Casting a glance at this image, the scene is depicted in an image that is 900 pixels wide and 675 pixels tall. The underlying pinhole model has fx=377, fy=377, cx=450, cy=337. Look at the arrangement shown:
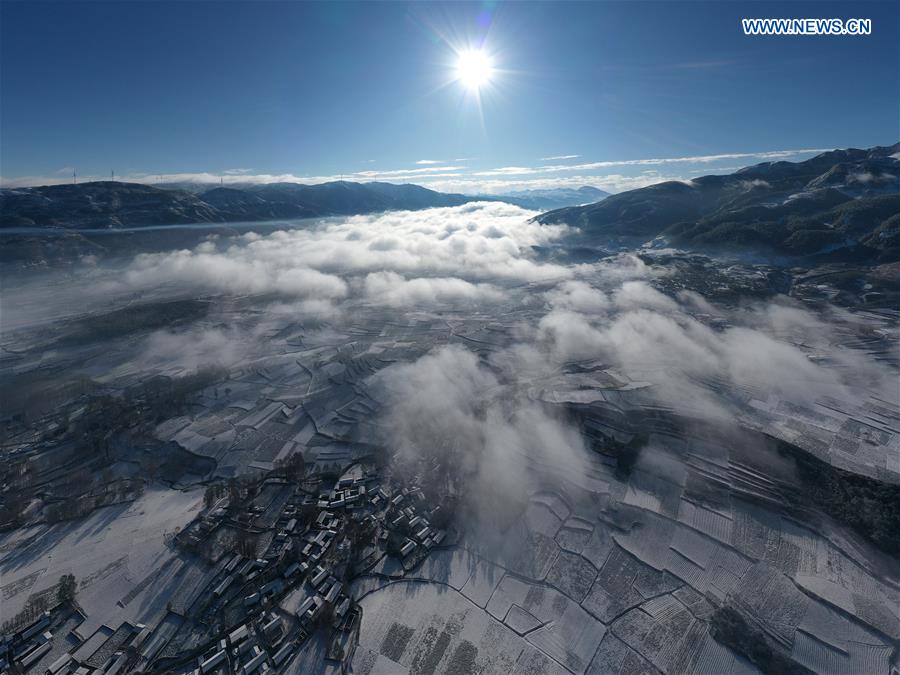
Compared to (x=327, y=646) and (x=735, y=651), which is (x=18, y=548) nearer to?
(x=327, y=646)

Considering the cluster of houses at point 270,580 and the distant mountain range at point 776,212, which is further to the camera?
the distant mountain range at point 776,212

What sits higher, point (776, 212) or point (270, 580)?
point (776, 212)

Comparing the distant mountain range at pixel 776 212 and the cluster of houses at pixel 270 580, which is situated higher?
the distant mountain range at pixel 776 212

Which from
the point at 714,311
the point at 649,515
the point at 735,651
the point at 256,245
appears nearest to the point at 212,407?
the point at 649,515

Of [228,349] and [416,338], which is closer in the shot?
[228,349]

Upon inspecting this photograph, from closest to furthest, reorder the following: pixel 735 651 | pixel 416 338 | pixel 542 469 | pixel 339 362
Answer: pixel 735 651, pixel 542 469, pixel 339 362, pixel 416 338

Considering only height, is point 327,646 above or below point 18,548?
below

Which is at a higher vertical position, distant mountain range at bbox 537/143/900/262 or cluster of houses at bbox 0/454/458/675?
distant mountain range at bbox 537/143/900/262

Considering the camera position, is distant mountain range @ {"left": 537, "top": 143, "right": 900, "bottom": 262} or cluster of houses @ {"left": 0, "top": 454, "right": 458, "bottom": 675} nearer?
cluster of houses @ {"left": 0, "top": 454, "right": 458, "bottom": 675}
